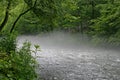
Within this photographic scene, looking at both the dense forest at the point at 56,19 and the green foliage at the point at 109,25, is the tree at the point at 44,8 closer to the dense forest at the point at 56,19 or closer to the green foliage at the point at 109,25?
the dense forest at the point at 56,19

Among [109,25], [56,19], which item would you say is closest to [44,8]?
[56,19]

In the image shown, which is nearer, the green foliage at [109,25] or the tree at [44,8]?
the tree at [44,8]

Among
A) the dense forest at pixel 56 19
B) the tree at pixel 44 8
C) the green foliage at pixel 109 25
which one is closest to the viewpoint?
the dense forest at pixel 56 19

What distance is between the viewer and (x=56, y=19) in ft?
61.6

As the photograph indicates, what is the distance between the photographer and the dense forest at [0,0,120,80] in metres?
13.0

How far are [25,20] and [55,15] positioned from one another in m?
29.5

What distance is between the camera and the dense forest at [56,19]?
42.6 ft

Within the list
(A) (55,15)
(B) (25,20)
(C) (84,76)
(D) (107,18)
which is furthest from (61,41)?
(C) (84,76)

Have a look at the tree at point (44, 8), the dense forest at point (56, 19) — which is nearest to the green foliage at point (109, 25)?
the dense forest at point (56, 19)

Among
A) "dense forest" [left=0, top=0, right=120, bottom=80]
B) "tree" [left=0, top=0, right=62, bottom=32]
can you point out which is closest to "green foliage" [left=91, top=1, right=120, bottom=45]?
"dense forest" [left=0, top=0, right=120, bottom=80]

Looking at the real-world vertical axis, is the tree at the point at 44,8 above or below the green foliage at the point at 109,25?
above

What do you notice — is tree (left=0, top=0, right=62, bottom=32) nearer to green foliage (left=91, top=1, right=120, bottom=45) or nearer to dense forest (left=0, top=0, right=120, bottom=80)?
dense forest (left=0, top=0, right=120, bottom=80)

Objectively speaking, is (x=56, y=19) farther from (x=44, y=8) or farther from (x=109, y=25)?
(x=109, y=25)

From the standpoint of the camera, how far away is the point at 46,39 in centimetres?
4684
